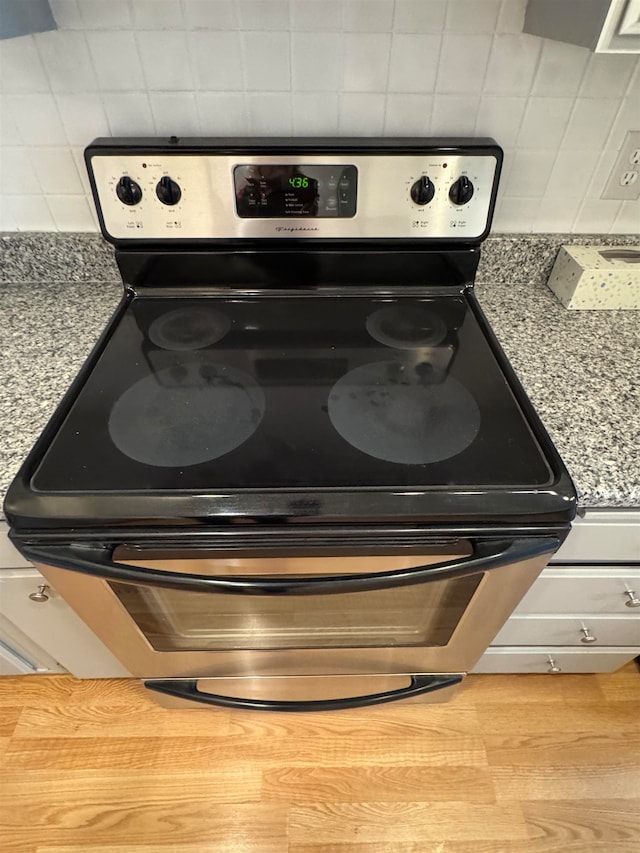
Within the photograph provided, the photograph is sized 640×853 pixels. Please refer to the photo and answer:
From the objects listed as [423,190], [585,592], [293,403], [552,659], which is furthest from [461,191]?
[552,659]

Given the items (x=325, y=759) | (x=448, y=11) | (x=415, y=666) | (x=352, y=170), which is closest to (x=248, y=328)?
(x=352, y=170)

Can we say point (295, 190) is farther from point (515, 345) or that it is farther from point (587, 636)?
point (587, 636)

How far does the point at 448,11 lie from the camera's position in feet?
2.43

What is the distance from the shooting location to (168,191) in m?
0.84

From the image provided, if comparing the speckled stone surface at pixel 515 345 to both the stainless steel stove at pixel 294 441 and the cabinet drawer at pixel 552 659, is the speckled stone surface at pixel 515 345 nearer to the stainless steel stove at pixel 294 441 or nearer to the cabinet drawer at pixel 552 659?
the stainless steel stove at pixel 294 441

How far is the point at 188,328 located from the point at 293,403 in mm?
272

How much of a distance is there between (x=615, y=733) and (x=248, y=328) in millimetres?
1205

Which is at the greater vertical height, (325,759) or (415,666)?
(415,666)

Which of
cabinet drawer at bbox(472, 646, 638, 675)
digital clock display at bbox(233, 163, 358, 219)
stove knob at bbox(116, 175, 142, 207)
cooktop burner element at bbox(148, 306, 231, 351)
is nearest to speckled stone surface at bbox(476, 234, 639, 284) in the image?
digital clock display at bbox(233, 163, 358, 219)

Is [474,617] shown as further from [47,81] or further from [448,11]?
[47,81]

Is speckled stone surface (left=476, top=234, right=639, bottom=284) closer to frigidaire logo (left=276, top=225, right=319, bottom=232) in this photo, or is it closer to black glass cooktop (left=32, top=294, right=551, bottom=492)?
black glass cooktop (left=32, top=294, right=551, bottom=492)

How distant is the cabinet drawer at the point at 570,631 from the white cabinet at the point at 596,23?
2.87 ft

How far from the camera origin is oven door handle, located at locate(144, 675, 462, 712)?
994 millimetres

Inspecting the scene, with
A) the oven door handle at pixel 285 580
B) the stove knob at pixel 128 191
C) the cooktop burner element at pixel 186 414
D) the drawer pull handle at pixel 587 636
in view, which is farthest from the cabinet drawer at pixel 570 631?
the stove knob at pixel 128 191
